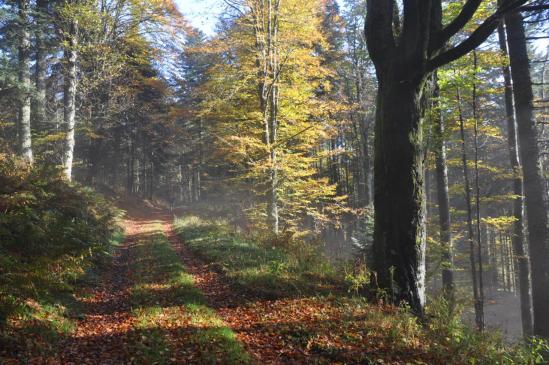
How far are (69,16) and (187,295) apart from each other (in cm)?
1335

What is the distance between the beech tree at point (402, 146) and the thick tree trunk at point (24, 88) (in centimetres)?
1276

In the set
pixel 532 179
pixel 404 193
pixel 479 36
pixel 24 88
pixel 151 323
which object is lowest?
pixel 151 323

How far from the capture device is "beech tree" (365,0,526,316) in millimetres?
6699

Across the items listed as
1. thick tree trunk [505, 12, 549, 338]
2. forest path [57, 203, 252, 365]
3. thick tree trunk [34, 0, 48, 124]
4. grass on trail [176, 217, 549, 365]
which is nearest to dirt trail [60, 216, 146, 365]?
forest path [57, 203, 252, 365]

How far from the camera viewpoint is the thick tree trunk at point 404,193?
6879mm

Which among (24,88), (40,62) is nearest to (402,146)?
(24,88)

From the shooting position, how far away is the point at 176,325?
20.2 ft

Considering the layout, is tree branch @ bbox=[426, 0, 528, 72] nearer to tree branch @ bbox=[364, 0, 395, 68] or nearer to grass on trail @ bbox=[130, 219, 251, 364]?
tree branch @ bbox=[364, 0, 395, 68]

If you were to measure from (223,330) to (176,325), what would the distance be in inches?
34.1

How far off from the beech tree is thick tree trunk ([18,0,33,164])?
1276cm

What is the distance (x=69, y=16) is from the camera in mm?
14898

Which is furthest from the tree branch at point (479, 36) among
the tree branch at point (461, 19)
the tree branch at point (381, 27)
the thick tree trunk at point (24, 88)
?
the thick tree trunk at point (24, 88)

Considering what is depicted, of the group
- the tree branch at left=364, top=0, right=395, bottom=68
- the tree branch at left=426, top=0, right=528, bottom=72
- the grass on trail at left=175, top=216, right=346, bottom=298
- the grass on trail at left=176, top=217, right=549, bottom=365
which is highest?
the tree branch at left=364, top=0, right=395, bottom=68

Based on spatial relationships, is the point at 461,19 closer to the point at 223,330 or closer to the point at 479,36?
the point at 479,36
